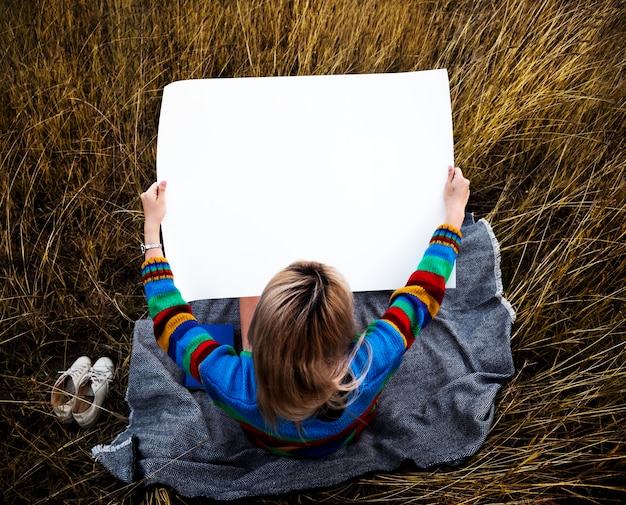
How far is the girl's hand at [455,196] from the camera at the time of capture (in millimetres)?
1343

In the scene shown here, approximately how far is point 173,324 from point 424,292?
24.0 inches

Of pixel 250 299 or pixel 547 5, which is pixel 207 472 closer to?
pixel 250 299

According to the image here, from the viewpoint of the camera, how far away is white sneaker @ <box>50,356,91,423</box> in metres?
1.39

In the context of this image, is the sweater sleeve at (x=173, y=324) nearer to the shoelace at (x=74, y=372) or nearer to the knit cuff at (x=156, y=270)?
the knit cuff at (x=156, y=270)

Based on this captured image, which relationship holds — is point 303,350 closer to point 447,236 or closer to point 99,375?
point 447,236

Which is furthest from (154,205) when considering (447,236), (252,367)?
(447,236)

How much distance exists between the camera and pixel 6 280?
5.10ft

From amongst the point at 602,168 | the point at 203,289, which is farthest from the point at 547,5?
the point at 203,289

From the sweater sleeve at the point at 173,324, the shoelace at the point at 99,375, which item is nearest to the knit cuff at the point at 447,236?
the sweater sleeve at the point at 173,324

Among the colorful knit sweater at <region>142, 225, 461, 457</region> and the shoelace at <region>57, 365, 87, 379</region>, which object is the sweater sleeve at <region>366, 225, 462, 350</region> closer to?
A: the colorful knit sweater at <region>142, 225, 461, 457</region>

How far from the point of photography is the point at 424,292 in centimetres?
115

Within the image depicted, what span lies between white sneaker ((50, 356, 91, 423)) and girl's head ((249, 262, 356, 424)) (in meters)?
0.76

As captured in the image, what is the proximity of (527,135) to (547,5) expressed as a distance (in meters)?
0.61

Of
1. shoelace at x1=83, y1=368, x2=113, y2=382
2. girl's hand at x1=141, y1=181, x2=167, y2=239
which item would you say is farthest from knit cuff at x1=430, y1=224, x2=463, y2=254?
shoelace at x1=83, y1=368, x2=113, y2=382
